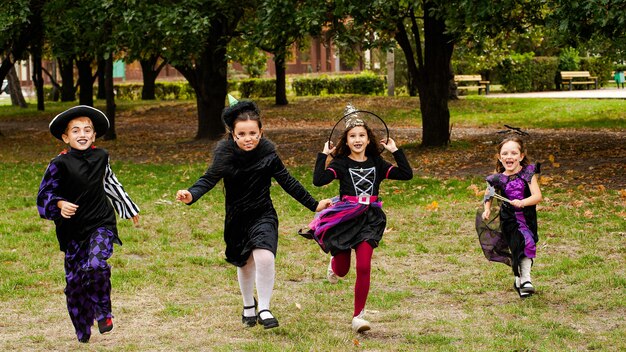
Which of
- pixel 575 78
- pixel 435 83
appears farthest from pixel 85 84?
pixel 575 78

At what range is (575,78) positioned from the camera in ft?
133

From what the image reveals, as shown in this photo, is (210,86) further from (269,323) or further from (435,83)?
(269,323)

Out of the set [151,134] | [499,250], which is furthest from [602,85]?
[499,250]

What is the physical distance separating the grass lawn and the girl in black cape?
0.50 m

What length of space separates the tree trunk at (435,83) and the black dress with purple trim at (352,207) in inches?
479

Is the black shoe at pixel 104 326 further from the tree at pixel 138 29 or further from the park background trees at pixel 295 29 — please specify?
the tree at pixel 138 29

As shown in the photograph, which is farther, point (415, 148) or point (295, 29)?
point (415, 148)

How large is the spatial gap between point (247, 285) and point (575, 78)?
35913 mm

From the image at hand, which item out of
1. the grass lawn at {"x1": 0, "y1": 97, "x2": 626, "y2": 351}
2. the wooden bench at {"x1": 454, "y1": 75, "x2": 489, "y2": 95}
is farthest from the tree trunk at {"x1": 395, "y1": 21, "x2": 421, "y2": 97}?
the wooden bench at {"x1": 454, "y1": 75, "x2": 489, "y2": 95}

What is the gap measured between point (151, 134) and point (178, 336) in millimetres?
20642

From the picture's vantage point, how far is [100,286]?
6570mm

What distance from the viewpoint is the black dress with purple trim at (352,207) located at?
6.90 metres

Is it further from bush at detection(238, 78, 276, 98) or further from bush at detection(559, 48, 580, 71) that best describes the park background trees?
bush at detection(559, 48, 580, 71)

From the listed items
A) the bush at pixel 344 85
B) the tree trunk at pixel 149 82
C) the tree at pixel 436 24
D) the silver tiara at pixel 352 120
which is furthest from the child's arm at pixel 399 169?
the tree trunk at pixel 149 82
